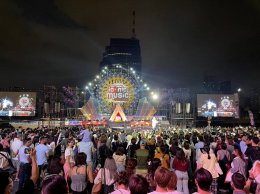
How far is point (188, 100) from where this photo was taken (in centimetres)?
7975

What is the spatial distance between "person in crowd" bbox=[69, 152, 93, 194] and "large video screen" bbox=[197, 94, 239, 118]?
2542 inches

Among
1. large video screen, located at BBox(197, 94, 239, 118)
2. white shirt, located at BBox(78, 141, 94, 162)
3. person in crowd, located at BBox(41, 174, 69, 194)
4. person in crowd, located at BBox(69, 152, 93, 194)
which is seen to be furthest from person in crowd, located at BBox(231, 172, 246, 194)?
large video screen, located at BBox(197, 94, 239, 118)

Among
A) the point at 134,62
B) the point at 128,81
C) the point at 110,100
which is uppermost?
the point at 134,62

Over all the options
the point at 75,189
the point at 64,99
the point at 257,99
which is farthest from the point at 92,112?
the point at 257,99

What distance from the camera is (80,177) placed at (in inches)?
245

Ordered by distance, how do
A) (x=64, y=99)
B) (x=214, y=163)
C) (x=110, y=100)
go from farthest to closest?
(x=64, y=99) < (x=110, y=100) < (x=214, y=163)

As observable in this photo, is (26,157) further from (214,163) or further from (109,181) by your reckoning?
(214,163)

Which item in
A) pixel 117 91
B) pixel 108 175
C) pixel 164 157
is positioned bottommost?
pixel 108 175

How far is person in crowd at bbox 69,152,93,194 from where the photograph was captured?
6.20m

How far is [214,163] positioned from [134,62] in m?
177

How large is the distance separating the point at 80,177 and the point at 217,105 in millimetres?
66117

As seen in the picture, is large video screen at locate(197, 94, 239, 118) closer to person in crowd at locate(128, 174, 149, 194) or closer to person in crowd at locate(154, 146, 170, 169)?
person in crowd at locate(154, 146, 170, 169)

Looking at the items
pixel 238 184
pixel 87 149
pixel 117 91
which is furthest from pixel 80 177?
pixel 117 91

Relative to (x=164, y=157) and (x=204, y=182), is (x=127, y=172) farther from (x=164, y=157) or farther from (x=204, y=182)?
(x=164, y=157)
